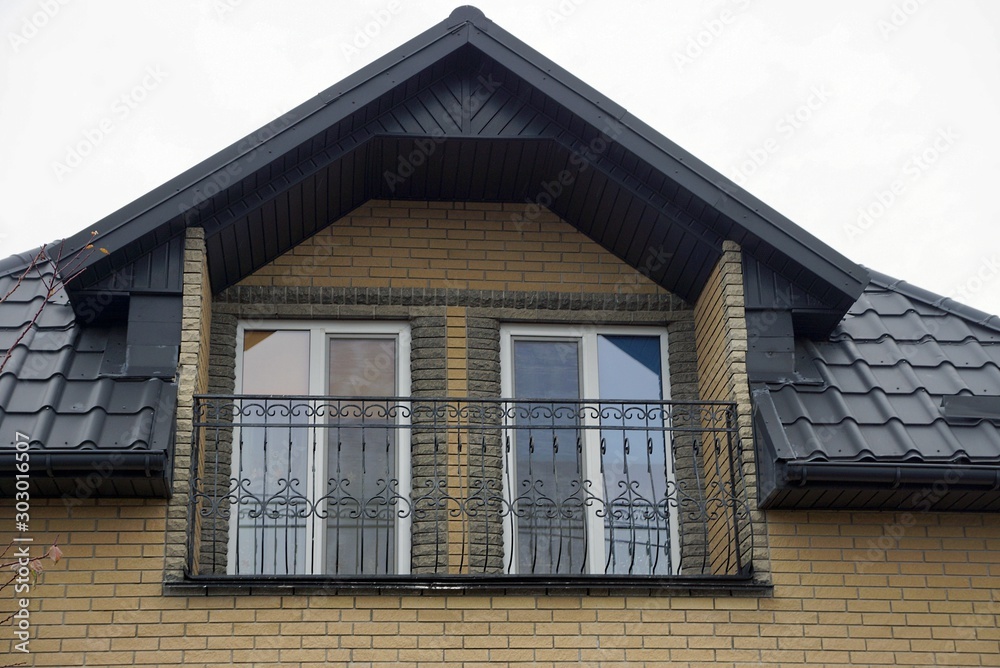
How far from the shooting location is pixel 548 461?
9570mm

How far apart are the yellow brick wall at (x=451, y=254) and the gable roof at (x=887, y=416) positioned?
1.54 meters

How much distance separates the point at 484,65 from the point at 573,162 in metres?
0.91

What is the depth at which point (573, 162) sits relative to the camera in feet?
31.8

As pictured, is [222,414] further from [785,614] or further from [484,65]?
[785,614]

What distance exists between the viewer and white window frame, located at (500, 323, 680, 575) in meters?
9.34

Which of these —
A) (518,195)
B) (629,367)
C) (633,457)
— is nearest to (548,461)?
(633,457)

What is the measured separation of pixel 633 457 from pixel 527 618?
69.4 inches

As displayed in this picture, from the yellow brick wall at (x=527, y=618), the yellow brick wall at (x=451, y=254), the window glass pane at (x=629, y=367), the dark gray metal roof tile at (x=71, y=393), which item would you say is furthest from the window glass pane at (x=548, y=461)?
the dark gray metal roof tile at (x=71, y=393)

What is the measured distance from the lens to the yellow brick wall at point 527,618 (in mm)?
8086

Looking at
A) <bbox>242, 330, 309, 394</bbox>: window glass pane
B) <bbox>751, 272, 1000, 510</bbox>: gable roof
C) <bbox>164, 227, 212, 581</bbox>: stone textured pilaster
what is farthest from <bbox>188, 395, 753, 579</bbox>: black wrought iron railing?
<bbox>751, 272, 1000, 510</bbox>: gable roof

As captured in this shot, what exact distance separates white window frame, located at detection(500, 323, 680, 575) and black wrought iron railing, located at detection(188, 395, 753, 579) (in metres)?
0.02

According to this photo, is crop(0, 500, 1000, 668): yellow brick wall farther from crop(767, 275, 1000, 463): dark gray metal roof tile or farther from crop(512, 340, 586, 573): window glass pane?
crop(512, 340, 586, 573): window glass pane

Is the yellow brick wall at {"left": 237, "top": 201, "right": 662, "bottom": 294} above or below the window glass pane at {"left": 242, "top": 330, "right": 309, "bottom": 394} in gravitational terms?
above

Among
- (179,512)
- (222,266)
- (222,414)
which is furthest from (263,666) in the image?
(222,266)
